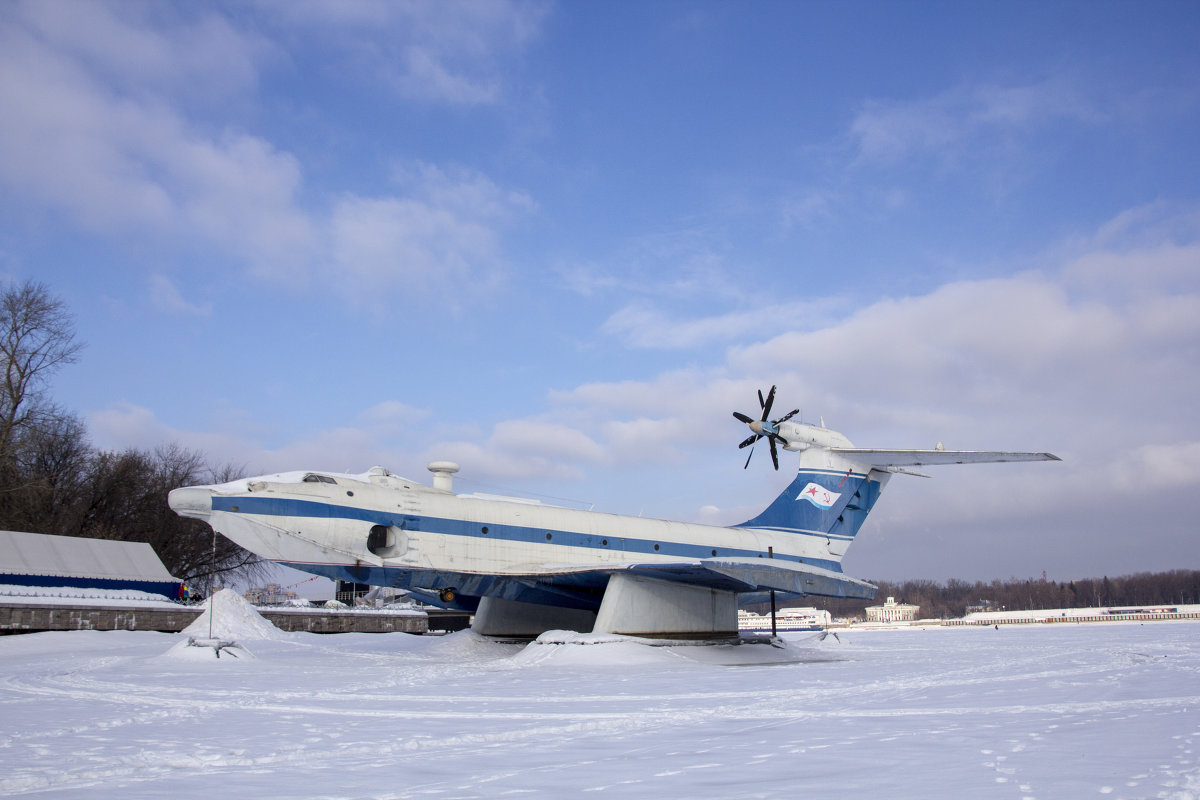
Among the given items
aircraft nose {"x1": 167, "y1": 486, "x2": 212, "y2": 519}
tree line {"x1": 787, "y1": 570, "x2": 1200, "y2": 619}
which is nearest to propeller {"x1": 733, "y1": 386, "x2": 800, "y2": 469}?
aircraft nose {"x1": 167, "y1": 486, "x2": 212, "y2": 519}

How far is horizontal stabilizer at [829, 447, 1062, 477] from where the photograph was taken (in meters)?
19.6

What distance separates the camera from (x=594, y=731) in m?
7.81

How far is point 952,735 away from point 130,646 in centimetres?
2233

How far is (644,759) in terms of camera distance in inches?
241

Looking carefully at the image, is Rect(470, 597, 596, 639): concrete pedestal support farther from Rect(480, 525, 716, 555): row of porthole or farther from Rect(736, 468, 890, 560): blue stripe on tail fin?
Rect(736, 468, 890, 560): blue stripe on tail fin

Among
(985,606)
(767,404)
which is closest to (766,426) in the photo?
(767,404)

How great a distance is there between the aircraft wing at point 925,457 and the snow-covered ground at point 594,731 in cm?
570

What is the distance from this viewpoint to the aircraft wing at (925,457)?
1960cm

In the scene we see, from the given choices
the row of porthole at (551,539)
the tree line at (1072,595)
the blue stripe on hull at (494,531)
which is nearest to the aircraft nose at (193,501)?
the blue stripe on hull at (494,531)

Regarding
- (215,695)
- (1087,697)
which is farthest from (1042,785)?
(215,695)

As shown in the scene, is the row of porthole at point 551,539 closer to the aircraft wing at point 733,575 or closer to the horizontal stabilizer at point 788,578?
the aircraft wing at point 733,575

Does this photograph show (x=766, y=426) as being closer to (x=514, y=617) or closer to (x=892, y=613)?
(x=514, y=617)

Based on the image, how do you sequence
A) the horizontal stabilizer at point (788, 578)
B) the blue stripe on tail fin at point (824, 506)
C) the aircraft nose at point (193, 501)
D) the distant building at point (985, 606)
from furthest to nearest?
the distant building at point (985, 606)
the blue stripe on tail fin at point (824, 506)
the horizontal stabilizer at point (788, 578)
the aircraft nose at point (193, 501)

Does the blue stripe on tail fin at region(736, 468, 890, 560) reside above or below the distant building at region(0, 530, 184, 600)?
above
